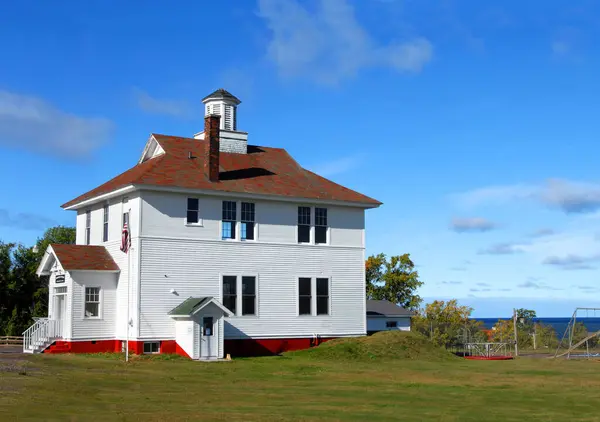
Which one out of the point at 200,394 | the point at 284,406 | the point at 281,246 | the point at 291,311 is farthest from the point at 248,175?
the point at 284,406

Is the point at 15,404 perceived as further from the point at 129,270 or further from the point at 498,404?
the point at 129,270

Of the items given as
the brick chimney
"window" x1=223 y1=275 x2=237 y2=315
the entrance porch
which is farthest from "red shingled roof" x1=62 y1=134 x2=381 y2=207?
the entrance porch

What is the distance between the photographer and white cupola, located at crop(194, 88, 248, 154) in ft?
149

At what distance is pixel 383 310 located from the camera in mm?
52062

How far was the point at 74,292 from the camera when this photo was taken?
37844mm

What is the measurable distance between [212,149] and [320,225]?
7.33 metres

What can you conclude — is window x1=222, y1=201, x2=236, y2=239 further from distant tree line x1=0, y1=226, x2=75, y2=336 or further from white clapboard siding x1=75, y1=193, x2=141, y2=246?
distant tree line x1=0, y1=226, x2=75, y2=336

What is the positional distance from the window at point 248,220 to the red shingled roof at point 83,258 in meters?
6.62

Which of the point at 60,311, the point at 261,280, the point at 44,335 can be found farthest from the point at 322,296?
the point at 44,335

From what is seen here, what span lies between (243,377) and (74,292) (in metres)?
12.7

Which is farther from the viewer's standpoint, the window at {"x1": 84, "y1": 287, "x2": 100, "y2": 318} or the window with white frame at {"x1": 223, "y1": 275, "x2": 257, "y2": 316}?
the window with white frame at {"x1": 223, "y1": 275, "x2": 257, "y2": 316}

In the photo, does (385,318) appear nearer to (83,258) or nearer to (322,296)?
(322,296)

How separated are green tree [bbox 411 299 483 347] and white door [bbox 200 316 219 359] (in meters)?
25.3

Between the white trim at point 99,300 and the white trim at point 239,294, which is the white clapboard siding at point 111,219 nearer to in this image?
the white trim at point 99,300
